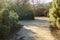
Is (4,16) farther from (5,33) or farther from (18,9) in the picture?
(18,9)

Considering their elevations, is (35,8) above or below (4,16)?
below

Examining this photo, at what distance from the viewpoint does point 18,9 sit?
21.0m

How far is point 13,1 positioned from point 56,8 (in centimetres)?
1062

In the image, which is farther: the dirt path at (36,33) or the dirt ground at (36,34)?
the dirt path at (36,33)

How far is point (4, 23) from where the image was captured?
8805 millimetres

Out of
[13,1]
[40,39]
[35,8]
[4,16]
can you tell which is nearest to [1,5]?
[4,16]

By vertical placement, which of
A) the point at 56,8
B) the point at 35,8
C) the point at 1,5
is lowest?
the point at 35,8

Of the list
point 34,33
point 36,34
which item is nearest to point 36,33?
point 34,33

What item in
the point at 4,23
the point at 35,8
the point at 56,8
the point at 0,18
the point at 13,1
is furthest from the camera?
the point at 35,8

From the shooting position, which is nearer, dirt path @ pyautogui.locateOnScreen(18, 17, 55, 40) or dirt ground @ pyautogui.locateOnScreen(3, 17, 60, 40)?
dirt ground @ pyautogui.locateOnScreen(3, 17, 60, 40)

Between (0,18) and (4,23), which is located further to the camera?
(4,23)

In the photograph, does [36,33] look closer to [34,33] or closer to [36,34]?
[34,33]

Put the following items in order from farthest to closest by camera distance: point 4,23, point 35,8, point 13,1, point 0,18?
point 35,8 → point 13,1 → point 4,23 → point 0,18

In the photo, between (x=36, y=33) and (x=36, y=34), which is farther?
(x=36, y=33)
